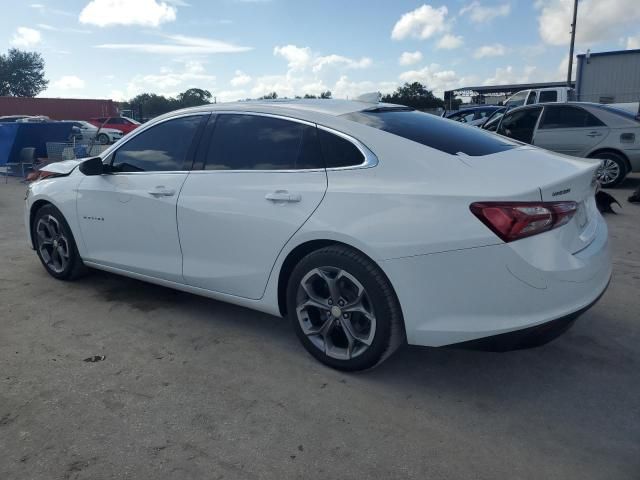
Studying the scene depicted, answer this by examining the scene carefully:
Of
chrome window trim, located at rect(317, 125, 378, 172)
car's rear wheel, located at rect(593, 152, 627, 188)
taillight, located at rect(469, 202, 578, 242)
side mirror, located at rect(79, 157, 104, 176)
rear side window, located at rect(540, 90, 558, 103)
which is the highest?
rear side window, located at rect(540, 90, 558, 103)

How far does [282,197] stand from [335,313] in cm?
74

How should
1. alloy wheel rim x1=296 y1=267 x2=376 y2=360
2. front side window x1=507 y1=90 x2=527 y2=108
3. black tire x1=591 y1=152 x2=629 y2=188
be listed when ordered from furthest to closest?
front side window x1=507 y1=90 x2=527 y2=108 < black tire x1=591 y1=152 x2=629 y2=188 < alloy wheel rim x1=296 y1=267 x2=376 y2=360

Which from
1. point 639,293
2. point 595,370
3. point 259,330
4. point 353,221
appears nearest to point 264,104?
point 353,221

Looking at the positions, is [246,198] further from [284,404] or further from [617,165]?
[617,165]

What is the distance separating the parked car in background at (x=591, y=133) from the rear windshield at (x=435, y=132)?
701 centimetres

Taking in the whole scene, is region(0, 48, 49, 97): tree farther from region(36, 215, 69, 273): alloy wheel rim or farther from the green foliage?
region(36, 215, 69, 273): alloy wheel rim

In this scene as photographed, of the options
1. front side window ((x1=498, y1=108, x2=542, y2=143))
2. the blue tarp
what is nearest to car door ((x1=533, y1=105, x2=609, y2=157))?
front side window ((x1=498, y1=108, x2=542, y2=143))

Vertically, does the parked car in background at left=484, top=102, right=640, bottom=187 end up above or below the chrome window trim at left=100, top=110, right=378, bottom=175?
below

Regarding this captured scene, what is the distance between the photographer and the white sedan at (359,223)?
2586mm

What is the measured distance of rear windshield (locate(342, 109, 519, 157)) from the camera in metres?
3.06

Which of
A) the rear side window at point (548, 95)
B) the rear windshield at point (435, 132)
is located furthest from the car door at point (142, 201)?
the rear side window at point (548, 95)

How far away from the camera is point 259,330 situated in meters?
3.83

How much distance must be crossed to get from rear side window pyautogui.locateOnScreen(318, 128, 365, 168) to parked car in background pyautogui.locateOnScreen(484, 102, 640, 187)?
7807 millimetres

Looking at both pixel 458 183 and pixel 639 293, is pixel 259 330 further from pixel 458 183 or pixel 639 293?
pixel 639 293
